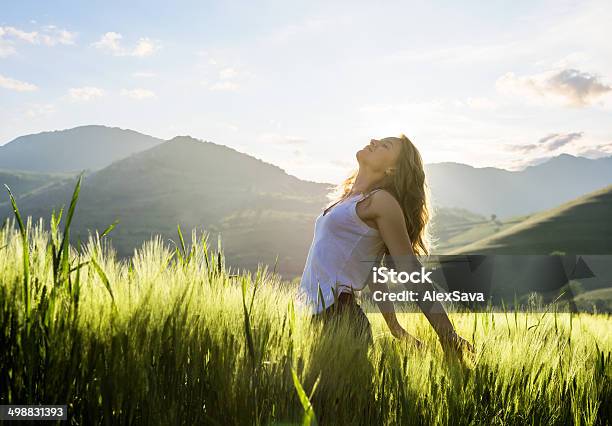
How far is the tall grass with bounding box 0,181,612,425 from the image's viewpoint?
4.79 feet

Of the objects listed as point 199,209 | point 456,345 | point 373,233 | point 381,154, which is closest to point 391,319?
point 456,345

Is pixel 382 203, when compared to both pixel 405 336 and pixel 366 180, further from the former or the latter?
pixel 405 336

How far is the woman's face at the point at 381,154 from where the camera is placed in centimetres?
373

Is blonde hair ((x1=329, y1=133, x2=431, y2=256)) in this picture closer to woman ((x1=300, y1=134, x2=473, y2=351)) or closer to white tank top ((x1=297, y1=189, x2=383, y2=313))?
woman ((x1=300, y1=134, x2=473, y2=351))

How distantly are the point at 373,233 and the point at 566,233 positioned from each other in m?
85.9

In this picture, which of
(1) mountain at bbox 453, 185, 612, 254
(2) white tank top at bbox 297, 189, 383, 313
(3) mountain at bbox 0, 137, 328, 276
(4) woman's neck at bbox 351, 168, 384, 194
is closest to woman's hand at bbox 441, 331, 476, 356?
(2) white tank top at bbox 297, 189, 383, 313

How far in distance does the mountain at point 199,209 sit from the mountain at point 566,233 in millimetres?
40684

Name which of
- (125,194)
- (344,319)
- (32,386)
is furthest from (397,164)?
(125,194)

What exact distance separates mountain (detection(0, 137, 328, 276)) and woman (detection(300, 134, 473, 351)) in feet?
333

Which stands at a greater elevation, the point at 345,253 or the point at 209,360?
the point at 345,253

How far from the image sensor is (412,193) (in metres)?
3.66

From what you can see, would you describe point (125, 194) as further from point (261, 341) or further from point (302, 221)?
point (261, 341)

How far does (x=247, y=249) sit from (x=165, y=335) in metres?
118

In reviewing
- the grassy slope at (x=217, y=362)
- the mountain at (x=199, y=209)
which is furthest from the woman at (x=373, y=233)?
the mountain at (x=199, y=209)
